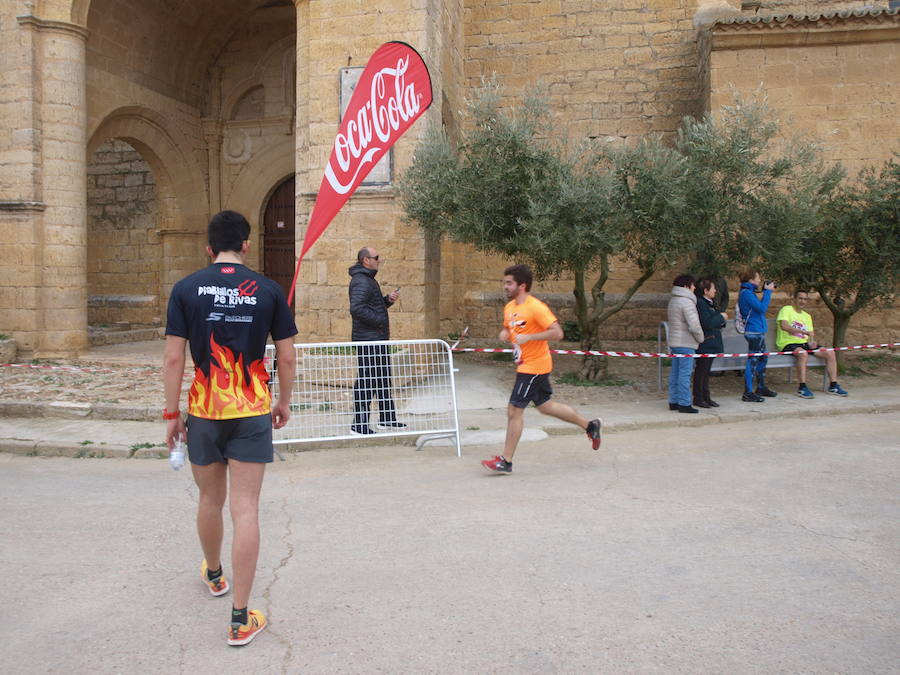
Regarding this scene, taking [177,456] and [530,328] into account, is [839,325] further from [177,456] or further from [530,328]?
[177,456]

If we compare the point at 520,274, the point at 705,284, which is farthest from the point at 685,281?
the point at 520,274

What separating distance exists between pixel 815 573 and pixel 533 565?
141cm

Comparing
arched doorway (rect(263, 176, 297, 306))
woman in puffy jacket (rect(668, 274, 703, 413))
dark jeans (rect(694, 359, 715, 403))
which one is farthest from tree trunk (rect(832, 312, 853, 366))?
arched doorway (rect(263, 176, 297, 306))

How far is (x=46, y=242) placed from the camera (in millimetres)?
11258

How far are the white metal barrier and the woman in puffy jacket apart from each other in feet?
8.88

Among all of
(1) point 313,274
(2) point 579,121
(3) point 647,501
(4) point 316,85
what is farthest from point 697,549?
(2) point 579,121

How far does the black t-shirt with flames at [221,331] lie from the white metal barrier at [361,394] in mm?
3263

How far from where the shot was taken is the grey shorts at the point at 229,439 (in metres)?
3.04

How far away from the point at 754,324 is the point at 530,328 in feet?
15.7

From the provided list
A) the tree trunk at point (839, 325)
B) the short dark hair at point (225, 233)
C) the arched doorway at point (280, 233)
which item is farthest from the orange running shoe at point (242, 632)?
the arched doorway at point (280, 233)

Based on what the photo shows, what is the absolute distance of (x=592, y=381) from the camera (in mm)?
9773

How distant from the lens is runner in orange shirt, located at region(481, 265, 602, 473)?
18.2 feet

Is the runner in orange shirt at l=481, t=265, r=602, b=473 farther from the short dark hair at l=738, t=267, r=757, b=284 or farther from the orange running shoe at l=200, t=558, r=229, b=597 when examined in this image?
the short dark hair at l=738, t=267, r=757, b=284

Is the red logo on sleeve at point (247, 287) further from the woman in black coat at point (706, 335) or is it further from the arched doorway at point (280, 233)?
the arched doorway at point (280, 233)
